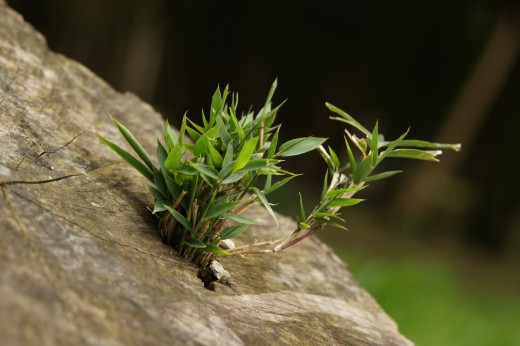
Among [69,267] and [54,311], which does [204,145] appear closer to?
[69,267]

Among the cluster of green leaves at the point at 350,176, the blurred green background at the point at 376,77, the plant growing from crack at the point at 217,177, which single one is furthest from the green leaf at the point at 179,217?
the blurred green background at the point at 376,77

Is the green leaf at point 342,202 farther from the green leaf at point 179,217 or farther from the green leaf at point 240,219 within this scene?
the green leaf at point 179,217

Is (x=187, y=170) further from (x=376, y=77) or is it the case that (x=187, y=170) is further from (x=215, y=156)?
(x=376, y=77)

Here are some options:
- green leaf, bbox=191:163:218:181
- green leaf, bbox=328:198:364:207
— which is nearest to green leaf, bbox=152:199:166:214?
green leaf, bbox=191:163:218:181

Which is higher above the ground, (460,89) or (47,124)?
(460,89)

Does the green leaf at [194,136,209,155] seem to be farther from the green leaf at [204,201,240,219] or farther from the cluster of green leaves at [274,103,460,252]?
the cluster of green leaves at [274,103,460,252]

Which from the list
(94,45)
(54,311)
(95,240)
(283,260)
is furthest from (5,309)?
(94,45)

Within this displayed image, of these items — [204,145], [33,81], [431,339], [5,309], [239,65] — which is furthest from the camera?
[239,65]
